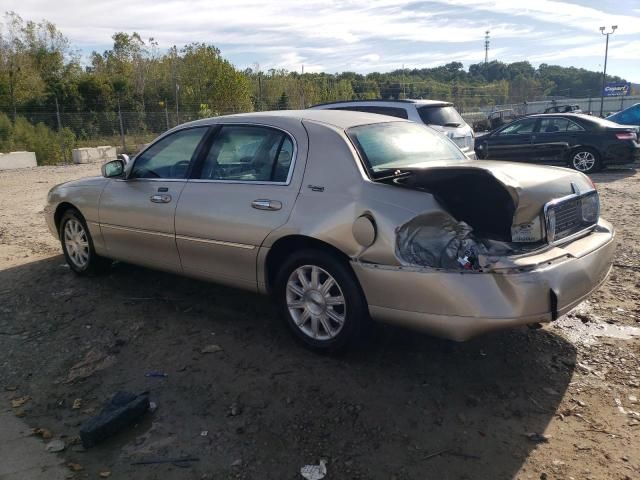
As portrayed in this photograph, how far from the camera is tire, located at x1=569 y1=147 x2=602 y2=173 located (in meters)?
12.9

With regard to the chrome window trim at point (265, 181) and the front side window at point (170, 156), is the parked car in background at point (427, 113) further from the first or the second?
the chrome window trim at point (265, 181)

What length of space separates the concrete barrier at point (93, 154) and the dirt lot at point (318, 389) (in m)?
18.9

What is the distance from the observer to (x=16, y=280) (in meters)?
5.82

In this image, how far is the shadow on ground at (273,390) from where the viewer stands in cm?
287

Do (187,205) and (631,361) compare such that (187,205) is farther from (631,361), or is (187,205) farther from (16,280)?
(631,361)

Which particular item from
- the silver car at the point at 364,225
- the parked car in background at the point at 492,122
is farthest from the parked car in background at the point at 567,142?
the parked car in background at the point at 492,122

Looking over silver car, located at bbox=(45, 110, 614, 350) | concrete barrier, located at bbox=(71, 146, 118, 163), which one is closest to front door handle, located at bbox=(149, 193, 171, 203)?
silver car, located at bbox=(45, 110, 614, 350)

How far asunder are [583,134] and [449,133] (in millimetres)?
Result: 4825

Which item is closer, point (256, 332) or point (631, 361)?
point (631, 361)

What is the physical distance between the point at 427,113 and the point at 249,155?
6.63 m

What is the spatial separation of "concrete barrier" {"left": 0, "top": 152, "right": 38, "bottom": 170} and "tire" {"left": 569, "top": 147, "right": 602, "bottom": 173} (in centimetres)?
1889

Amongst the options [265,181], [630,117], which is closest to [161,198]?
[265,181]

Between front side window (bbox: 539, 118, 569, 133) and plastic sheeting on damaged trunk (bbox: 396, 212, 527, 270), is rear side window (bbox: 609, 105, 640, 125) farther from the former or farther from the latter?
plastic sheeting on damaged trunk (bbox: 396, 212, 527, 270)

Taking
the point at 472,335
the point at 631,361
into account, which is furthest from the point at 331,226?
the point at 631,361
